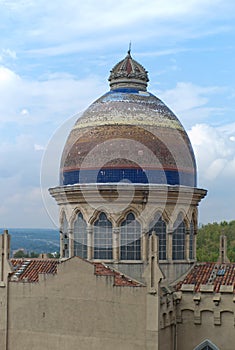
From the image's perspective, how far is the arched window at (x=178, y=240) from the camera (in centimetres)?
2564

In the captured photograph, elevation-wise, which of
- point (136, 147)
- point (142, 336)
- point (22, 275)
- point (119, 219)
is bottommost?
point (142, 336)

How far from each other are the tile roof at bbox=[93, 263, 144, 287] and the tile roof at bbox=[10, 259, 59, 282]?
180cm

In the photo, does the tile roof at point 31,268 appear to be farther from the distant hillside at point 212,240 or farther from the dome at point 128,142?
the distant hillside at point 212,240

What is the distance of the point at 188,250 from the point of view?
2617cm

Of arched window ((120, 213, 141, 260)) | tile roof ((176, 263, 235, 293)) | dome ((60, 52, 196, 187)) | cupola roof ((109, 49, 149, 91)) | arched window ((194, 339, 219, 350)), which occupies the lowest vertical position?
arched window ((194, 339, 219, 350))

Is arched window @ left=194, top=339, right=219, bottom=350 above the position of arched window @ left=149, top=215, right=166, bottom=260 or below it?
below

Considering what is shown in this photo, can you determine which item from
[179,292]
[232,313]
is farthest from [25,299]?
[232,313]

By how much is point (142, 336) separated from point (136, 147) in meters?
7.22

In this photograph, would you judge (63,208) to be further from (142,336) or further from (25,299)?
(142,336)

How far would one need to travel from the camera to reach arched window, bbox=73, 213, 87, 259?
1000 inches

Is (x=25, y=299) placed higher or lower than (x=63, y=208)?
lower

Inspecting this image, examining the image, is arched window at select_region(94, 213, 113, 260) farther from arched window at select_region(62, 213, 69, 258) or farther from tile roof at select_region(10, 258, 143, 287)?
arched window at select_region(62, 213, 69, 258)

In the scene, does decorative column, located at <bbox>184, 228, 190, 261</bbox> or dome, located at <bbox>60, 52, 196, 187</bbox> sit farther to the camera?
decorative column, located at <bbox>184, 228, 190, 261</bbox>

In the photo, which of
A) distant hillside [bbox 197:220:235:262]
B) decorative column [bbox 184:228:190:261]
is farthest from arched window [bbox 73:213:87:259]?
distant hillside [bbox 197:220:235:262]
